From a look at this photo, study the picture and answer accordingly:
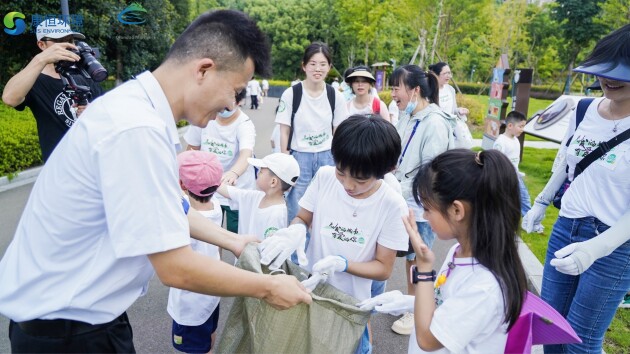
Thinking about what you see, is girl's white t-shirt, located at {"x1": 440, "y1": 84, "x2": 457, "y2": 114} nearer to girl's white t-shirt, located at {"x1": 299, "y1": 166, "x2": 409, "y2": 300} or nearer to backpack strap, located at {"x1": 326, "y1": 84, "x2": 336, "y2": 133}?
backpack strap, located at {"x1": 326, "y1": 84, "x2": 336, "y2": 133}

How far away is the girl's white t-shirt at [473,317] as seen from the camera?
1.51 meters

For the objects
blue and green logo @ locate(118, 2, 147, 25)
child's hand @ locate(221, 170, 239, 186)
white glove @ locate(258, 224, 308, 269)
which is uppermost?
blue and green logo @ locate(118, 2, 147, 25)

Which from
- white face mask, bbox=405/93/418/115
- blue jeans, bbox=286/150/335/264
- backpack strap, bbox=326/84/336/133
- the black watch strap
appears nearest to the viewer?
the black watch strap

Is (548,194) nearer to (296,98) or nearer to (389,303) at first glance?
(389,303)

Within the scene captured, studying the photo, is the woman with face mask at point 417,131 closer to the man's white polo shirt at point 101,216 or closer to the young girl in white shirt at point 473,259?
the young girl in white shirt at point 473,259

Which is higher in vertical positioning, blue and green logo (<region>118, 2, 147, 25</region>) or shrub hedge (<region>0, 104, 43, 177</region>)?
blue and green logo (<region>118, 2, 147, 25</region>)

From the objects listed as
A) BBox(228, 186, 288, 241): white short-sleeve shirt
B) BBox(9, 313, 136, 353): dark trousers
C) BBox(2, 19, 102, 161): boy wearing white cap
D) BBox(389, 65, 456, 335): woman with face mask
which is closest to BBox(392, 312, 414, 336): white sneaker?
BBox(389, 65, 456, 335): woman with face mask

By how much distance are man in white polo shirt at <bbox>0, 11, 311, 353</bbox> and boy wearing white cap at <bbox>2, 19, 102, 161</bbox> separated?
2592mm

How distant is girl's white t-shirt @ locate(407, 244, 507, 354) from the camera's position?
59.6 inches

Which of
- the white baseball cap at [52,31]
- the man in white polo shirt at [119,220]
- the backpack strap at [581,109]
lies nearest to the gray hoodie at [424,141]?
the backpack strap at [581,109]

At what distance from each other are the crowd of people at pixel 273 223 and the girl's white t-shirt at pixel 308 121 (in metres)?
1.44

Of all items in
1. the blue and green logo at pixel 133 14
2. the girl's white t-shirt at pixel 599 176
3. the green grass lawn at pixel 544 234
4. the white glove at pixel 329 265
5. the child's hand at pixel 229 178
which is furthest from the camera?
the blue and green logo at pixel 133 14

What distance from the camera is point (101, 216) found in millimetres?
1271

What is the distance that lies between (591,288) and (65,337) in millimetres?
2312
